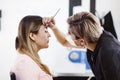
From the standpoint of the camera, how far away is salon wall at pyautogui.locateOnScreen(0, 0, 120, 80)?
2189 millimetres

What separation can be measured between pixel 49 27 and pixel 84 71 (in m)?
0.58

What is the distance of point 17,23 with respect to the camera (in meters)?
2.18

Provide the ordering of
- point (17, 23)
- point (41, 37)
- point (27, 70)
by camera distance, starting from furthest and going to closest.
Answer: point (17, 23) → point (41, 37) → point (27, 70)

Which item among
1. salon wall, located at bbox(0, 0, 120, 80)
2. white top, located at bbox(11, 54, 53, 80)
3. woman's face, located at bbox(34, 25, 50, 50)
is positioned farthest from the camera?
salon wall, located at bbox(0, 0, 120, 80)

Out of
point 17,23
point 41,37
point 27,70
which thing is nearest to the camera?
point 27,70

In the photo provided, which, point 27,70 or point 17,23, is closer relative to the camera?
point 27,70

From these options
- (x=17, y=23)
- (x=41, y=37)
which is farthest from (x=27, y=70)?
(x=17, y=23)

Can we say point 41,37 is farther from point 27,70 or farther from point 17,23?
point 17,23

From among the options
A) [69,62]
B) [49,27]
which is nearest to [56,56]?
[69,62]

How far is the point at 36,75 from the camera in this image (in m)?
1.54

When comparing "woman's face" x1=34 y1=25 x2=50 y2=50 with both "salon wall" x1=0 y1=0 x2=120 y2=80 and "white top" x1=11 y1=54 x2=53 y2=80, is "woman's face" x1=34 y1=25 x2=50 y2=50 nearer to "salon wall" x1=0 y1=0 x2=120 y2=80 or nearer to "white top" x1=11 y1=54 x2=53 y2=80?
"white top" x1=11 y1=54 x2=53 y2=80

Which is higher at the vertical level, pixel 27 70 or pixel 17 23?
pixel 17 23

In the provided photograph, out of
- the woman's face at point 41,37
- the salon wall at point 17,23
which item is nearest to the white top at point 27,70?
the woman's face at point 41,37

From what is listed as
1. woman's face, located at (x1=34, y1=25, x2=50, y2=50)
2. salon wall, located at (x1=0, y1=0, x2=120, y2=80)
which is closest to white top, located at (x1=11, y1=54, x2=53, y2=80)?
woman's face, located at (x1=34, y1=25, x2=50, y2=50)
